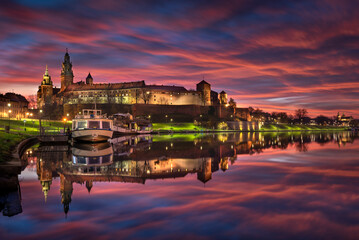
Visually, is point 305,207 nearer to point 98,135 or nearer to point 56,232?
point 56,232

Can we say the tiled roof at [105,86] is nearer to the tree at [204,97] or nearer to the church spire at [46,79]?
the church spire at [46,79]

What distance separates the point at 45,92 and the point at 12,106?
54.5 metres

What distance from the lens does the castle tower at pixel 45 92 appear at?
181 metres

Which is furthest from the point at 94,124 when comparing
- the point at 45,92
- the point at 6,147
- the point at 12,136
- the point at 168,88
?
the point at 45,92

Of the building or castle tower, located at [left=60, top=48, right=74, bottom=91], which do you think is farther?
castle tower, located at [left=60, top=48, right=74, bottom=91]

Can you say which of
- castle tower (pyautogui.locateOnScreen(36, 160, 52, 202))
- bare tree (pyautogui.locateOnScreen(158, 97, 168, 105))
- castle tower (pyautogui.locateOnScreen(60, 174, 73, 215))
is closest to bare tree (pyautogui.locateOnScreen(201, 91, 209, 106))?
bare tree (pyautogui.locateOnScreen(158, 97, 168, 105))

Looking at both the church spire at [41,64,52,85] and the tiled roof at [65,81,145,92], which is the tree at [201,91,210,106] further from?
the church spire at [41,64,52,85]

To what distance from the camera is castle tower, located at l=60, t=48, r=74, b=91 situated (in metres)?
194

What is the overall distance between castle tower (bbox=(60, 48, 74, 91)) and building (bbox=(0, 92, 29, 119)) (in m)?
52.7

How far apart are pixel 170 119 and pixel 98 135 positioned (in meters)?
102

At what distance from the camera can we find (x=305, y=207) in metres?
10.5

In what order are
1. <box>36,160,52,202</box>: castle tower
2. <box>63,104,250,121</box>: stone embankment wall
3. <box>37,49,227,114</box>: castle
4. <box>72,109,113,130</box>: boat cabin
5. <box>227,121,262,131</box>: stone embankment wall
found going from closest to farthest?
<box>36,160,52,202</box>: castle tower → <box>72,109,113,130</box>: boat cabin → <box>63,104,250,121</box>: stone embankment wall → <box>227,121,262,131</box>: stone embankment wall → <box>37,49,227,114</box>: castle

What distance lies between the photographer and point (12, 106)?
13038 centimetres

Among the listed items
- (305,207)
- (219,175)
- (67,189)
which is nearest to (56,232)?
(67,189)
